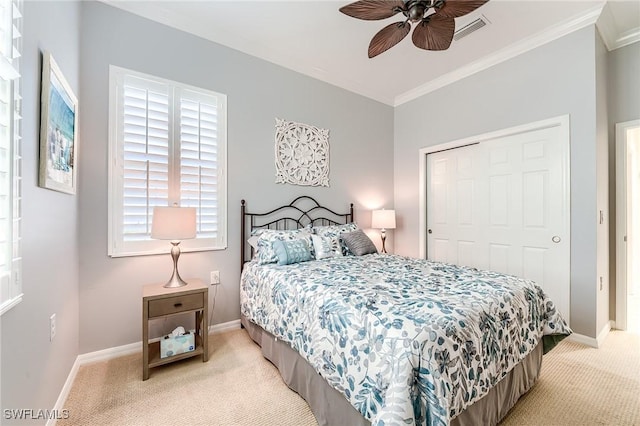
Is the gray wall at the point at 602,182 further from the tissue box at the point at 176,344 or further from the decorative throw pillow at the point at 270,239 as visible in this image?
the tissue box at the point at 176,344

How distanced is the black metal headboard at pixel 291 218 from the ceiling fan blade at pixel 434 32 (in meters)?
1.95

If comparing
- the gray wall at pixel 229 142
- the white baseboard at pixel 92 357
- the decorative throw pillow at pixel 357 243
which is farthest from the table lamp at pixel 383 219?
the white baseboard at pixel 92 357

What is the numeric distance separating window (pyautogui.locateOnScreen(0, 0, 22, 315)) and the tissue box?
44.0 inches

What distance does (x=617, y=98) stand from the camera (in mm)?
2750

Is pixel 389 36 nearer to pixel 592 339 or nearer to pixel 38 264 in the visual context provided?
pixel 38 264

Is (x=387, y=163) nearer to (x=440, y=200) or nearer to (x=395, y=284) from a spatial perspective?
(x=440, y=200)

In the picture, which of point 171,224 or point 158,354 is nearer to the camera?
point 171,224

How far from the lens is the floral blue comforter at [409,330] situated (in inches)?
41.4

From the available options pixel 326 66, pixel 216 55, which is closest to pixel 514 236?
pixel 326 66

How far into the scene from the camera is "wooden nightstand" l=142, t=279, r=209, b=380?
6.30 feet

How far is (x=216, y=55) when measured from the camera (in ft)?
9.03

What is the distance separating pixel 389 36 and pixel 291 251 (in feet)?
6.40

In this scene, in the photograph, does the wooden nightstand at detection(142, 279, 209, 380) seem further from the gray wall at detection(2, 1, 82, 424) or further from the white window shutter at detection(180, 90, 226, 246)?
the white window shutter at detection(180, 90, 226, 246)

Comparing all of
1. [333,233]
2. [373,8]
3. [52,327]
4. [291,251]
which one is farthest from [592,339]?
[52,327]
